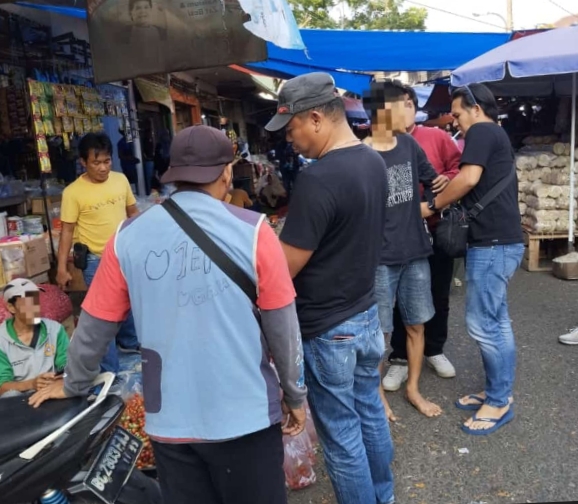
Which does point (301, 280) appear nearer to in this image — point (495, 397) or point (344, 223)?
point (344, 223)

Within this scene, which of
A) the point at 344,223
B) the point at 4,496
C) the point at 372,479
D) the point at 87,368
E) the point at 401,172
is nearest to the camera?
the point at 87,368

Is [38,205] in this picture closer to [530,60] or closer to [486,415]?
[486,415]

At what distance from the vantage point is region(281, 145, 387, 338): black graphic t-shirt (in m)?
2.04

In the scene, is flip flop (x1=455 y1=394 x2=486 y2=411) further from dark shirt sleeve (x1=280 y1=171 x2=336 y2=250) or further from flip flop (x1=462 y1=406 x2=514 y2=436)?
dark shirt sleeve (x1=280 y1=171 x2=336 y2=250)

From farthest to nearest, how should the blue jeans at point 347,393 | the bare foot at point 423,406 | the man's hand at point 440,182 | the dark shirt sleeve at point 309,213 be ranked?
1. the bare foot at point 423,406
2. the man's hand at point 440,182
3. the blue jeans at point 347,393
4. the dark shirt sleeve at point 309,213

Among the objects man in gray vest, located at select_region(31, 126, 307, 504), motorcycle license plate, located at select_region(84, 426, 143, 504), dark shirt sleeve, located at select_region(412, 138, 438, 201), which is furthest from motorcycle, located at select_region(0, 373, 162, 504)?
dark shirt sleeve, located at select_region(412, 138, 438, 201)

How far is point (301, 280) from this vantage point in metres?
2.19

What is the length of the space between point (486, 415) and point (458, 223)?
1132 millimetres

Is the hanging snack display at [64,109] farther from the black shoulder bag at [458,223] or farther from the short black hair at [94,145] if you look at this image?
the black shoulder bag at [458,223]

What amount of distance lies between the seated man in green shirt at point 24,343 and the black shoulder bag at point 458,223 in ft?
7.42

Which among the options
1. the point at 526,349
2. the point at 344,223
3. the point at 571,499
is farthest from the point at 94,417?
the point at 526,349

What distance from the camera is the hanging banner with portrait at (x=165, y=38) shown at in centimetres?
393

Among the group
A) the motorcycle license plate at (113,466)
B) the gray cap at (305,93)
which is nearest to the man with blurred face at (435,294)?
the gray cap at (305,93)

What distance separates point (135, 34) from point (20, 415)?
113 inches
